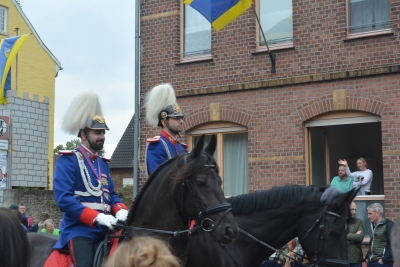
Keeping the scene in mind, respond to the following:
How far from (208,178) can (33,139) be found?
20.0 metres

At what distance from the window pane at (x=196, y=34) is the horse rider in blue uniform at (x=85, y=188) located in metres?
8.67

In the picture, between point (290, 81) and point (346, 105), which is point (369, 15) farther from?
point (290, 81)

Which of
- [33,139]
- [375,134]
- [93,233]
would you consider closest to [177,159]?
[93,233]

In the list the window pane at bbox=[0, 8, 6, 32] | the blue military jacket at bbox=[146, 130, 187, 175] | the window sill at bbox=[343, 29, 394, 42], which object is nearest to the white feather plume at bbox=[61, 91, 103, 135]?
the blue military jacket at bbox=[146, 130, 187, 175]

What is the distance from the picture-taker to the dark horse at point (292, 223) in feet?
22.5

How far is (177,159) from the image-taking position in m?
5.72

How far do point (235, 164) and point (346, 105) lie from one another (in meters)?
2.96

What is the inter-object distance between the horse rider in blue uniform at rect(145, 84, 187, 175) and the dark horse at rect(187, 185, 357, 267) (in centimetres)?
106

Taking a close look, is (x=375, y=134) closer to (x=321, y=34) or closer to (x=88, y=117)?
(x=321, y=34)

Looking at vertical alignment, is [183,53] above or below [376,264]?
above

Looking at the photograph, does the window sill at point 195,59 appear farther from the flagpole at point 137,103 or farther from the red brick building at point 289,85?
the flagpole at point 137,103

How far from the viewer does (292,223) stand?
7.16 metres

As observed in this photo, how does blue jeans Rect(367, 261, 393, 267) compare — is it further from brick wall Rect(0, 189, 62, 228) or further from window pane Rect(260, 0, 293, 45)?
brick wall Rect(0, 189, 62, 228)

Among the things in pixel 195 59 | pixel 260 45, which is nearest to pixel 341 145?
pixel 260 45
